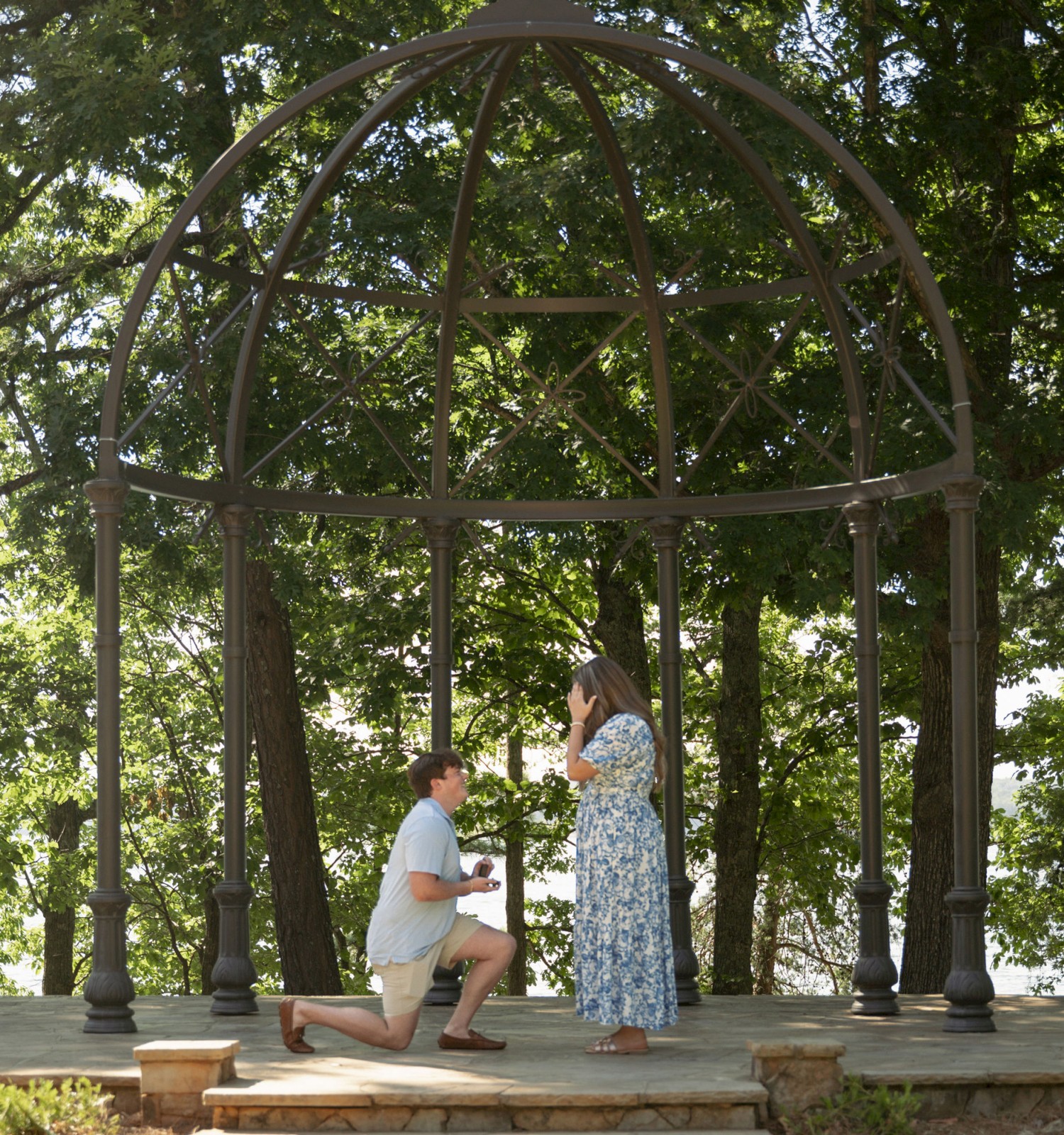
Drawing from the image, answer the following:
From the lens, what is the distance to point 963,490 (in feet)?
23.2

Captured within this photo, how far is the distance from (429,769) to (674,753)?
2276 millimetres

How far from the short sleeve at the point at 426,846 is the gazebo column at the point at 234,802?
194cm

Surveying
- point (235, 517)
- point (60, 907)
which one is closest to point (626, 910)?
point (235, 517)

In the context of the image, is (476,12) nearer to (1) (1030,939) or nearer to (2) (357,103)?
(2) (357,103)

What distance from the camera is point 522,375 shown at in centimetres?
1416

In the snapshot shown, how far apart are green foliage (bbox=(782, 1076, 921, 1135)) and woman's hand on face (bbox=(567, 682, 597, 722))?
69.5 inches

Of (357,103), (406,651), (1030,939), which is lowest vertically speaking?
(1030,939)

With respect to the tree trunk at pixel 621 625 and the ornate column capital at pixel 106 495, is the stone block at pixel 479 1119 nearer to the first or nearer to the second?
the ornate column capital at pixel 106 495

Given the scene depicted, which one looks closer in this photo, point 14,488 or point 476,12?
point 476,12

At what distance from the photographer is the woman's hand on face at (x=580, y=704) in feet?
20.7

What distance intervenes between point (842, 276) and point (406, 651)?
22.3ft

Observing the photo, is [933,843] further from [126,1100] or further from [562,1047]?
[126,1100]

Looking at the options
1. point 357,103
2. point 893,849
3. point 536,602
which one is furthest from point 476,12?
point 893,849

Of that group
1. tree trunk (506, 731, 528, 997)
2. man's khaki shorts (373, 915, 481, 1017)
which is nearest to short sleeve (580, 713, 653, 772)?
man's khaki shorts (373, 915, 481, 1017)
